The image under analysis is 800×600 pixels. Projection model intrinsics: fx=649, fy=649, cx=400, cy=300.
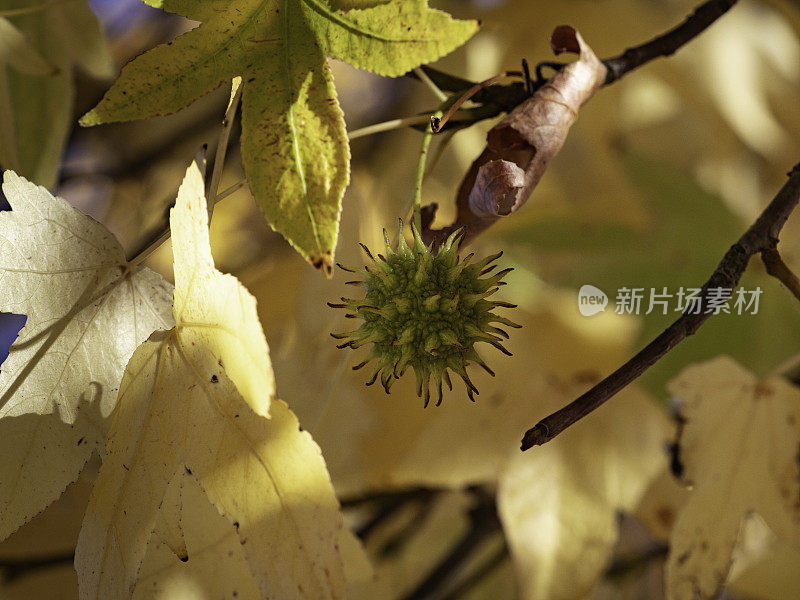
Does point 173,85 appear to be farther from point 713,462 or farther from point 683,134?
point 683,134

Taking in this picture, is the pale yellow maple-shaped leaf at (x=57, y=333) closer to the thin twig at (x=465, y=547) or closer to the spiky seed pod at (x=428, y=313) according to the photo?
the spiky seed pod at (x=428, y=313)

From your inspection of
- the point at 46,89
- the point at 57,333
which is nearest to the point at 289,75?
the point at 57,333

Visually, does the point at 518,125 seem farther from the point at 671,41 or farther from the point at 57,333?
the point at 57,333

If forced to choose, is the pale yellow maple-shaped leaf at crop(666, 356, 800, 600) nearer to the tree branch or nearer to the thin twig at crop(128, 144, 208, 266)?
the tree branch

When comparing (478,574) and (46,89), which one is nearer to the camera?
(46,89)

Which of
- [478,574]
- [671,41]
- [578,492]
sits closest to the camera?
[671,41]

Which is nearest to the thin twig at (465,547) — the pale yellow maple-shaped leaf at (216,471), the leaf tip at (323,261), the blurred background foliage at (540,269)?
the blurred background foliage at (540,269)

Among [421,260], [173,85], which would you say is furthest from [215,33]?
[421,260]
